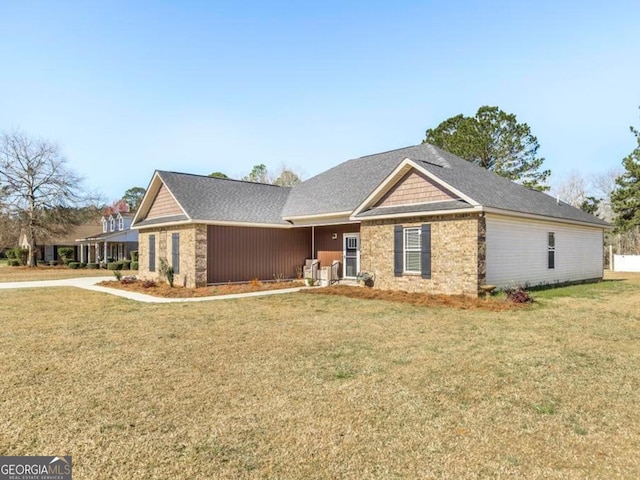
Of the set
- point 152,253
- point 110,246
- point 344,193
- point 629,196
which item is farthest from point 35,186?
point 629,196

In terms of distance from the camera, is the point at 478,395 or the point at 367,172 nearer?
the point at 478,395

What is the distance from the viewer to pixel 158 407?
429 cm

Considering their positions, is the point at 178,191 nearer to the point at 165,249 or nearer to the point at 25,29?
the point at 165,249

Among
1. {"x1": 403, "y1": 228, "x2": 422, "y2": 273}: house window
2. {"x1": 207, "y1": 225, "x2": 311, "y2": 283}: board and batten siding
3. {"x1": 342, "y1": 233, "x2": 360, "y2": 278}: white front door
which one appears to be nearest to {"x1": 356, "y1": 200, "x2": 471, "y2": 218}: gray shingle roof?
{"x1": 403, "y1": 228, "x2": 422, "y2": 273}: house window

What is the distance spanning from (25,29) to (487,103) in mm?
28794

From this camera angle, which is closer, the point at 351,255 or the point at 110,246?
the point at 351,255

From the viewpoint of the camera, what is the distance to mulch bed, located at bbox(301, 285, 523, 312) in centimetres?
1084

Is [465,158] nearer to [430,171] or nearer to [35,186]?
[430,171]

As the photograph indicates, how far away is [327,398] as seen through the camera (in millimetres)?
4535

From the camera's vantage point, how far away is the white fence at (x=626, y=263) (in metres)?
27.9

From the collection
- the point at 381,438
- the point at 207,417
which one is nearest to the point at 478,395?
the point at 381,438

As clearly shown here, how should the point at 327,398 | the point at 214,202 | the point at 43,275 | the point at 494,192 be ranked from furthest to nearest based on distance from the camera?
the point at 43,275 → the point at 214,202 → the point at 494,192 → the point at 327,398

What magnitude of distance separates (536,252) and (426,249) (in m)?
5.13

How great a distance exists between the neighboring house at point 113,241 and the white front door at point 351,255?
26.1 m
